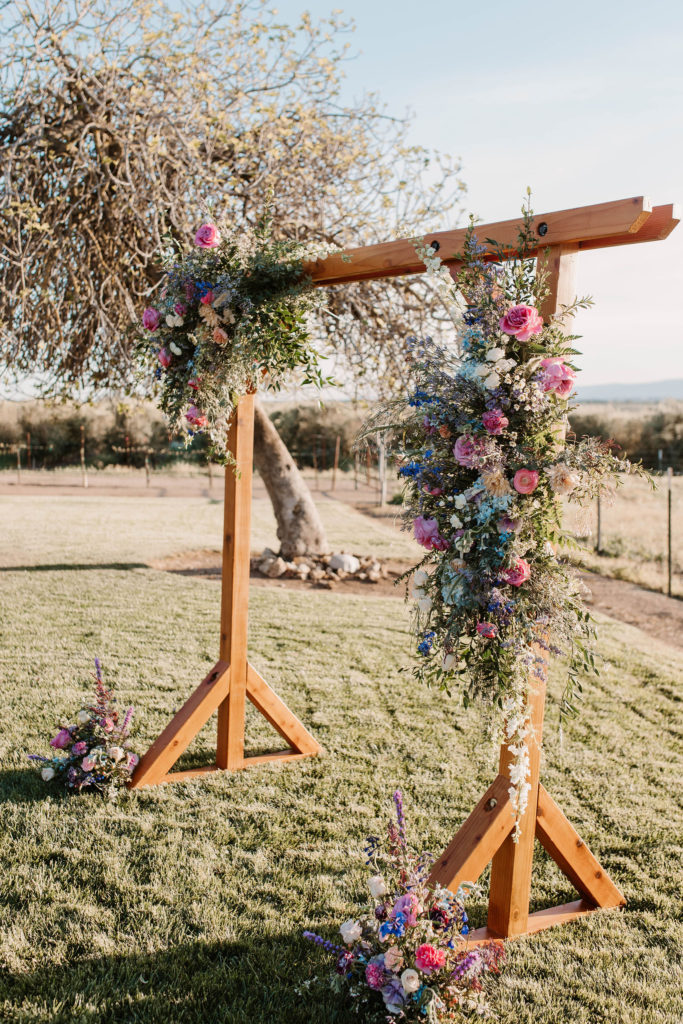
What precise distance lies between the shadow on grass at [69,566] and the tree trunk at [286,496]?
1.79 m

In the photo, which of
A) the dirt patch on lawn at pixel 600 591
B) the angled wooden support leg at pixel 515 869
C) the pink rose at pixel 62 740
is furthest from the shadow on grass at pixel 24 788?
the dirt patch on lawn at pixel 600 591

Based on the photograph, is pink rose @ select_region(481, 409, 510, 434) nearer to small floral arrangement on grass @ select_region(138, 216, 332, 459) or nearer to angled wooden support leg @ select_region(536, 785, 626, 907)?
angled wooden support leg @ select_region(536, 785, 626, 907)

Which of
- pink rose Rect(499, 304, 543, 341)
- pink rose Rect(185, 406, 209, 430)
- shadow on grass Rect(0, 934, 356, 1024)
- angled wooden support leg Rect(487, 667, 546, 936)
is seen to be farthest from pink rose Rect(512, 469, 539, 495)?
pink rose Rect(185, 406, 209, 430)

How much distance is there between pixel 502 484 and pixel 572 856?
59.0 inches

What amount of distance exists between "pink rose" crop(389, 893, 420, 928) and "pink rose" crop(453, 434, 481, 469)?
1.24 metres

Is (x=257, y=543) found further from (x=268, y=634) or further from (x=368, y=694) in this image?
(x=368, y=694)

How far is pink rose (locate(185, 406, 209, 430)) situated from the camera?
11.6 ft

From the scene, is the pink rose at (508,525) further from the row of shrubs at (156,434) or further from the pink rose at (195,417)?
the row of shrubs at (156,434)

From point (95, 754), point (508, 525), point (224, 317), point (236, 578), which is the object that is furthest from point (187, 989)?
point (224, 317)

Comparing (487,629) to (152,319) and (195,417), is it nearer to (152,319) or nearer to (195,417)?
(195,417)

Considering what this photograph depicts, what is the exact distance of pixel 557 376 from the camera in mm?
2248

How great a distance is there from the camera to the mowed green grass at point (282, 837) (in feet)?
7.85

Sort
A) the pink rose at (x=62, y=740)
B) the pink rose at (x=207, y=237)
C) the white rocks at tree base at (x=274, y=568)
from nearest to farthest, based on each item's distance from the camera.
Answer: the pink rose at (x=207, y=237)
the pink rose at (x=62, y=740)
the white rocks at tree base at (x=274, y=568)

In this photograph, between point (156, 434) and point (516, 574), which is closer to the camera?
point (516, 574)
